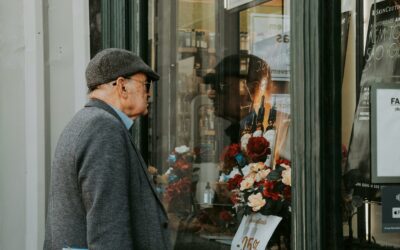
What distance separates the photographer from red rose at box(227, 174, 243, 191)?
4407 mm

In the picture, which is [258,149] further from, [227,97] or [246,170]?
[227,97]

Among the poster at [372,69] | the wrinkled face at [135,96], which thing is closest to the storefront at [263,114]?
the poster at [372,69]

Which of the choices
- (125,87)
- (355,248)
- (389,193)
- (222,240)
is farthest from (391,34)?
(222,240)

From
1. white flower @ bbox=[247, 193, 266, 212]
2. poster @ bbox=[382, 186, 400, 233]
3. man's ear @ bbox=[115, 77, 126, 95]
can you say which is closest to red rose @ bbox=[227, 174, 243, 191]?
white flower @ bbox=[247, 193, 266, 212]

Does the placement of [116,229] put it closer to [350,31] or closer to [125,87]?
[125,87]

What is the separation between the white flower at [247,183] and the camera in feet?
13.9

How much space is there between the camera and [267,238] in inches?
159

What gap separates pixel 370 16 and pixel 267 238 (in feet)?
3.85

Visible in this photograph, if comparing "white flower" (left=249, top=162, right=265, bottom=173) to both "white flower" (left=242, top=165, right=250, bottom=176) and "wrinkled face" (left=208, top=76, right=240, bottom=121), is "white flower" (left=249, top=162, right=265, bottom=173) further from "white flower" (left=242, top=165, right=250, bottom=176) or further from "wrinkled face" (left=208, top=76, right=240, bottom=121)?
"wrinkled face" (left=208, top=76, right=240, bottom=121)

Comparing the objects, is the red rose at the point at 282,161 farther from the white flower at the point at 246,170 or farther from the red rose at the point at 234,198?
the red rose at the point at 234,198

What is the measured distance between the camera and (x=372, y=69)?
3627mm

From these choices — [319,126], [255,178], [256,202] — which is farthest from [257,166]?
[319,126]

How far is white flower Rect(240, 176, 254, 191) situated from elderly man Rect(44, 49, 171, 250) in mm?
1106

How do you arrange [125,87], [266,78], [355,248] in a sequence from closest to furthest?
[125,87] → [355,248] → [266,78]
